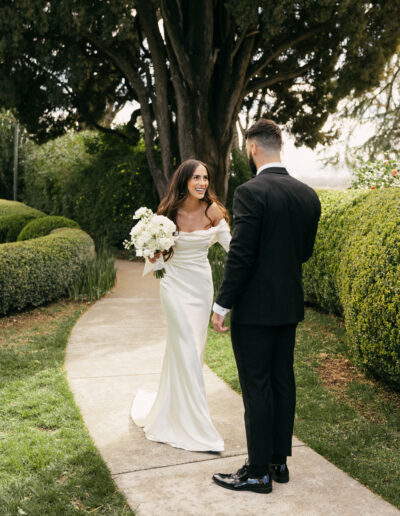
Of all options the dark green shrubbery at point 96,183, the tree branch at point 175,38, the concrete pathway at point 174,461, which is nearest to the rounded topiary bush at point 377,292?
the concrete pathway at point 174,461

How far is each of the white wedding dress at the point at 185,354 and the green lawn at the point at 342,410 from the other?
84 cm

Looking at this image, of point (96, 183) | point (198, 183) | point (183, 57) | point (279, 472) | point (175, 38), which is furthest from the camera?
point (96, 183)

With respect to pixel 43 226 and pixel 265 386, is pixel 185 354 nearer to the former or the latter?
pixel 265 386

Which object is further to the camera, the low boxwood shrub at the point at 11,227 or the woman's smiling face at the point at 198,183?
the low boxwood shrub at the point at 11,227

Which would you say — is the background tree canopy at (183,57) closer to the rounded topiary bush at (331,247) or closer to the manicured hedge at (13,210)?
the manicured hedge at (13,210)

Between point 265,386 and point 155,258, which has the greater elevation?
point 155,258

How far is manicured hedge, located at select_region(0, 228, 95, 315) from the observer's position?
7.32 metres

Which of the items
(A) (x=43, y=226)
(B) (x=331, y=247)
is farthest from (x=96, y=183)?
(B) (x=331, y=247)

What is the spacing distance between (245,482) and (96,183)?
1280 cm

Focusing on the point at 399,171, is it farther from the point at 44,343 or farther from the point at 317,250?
the point at 44,343

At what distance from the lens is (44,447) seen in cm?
370

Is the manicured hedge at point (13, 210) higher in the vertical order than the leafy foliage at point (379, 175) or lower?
lower

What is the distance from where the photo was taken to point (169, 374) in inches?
157

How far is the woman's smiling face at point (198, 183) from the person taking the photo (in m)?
4.06
